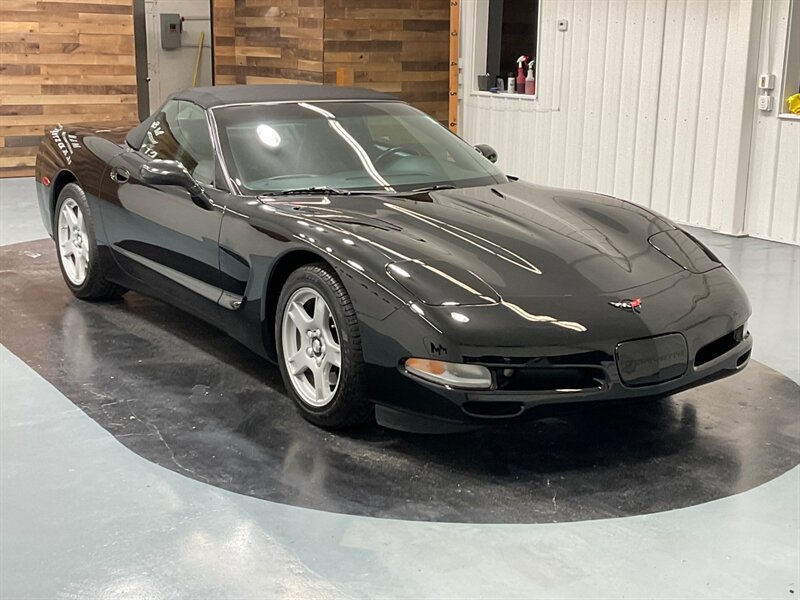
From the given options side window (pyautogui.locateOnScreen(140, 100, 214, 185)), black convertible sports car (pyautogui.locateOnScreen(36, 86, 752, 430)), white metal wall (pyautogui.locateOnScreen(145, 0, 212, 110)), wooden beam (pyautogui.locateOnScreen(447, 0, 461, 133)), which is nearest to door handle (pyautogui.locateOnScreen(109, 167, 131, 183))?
black convertible sports car (pyautogui.locateOnScreen(36, 86, 752, 430))

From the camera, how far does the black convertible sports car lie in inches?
133

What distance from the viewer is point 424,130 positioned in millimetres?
5039

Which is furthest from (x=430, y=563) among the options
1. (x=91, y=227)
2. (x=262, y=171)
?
(x=91, y=227)

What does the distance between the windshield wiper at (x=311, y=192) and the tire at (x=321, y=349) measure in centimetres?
55

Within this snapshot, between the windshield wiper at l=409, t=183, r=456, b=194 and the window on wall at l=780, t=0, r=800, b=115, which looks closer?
the windshield wiper at l=409, t=183, r=456, b=194

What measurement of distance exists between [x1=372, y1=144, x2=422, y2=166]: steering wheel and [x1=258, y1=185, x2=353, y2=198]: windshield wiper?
0.31 m

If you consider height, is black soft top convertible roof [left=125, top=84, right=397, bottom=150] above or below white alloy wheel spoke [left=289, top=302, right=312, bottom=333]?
above

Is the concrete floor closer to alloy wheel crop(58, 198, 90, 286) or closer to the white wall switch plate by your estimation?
alloy wheel crop(58, 198, 90, 286)

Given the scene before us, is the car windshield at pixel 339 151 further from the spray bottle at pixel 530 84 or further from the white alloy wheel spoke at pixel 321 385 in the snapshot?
the spray bottle at pixel 530 84

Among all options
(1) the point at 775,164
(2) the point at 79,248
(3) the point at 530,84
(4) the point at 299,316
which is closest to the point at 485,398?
(4) the point at 299,316

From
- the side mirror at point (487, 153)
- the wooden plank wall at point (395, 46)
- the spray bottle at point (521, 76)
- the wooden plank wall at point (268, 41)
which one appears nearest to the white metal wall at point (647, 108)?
the spray bottle at point (521, 76)

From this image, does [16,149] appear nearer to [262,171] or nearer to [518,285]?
[262,171]

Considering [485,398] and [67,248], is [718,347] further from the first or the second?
[67,248]

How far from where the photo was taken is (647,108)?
858 cm
